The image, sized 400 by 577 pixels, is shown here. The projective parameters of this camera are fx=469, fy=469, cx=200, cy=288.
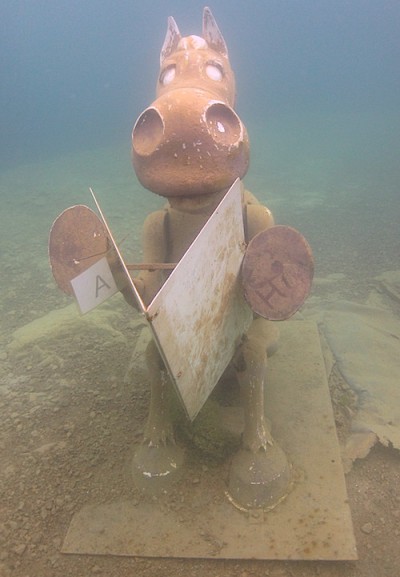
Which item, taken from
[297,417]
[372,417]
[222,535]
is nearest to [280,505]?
[222,535]

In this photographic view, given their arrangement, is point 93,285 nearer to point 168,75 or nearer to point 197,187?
point 197,187

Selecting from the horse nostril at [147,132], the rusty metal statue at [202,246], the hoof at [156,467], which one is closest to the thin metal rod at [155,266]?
the rusty metal statue at [202,246]

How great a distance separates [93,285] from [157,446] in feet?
3.13

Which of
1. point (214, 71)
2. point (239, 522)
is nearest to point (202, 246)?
point (214, 71)

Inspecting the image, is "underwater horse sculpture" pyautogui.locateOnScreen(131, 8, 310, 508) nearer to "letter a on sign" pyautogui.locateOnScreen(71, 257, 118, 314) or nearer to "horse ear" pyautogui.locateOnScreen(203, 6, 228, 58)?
"horse ear" pyautogui.locateOnScreen(203, 6, 228, 58)

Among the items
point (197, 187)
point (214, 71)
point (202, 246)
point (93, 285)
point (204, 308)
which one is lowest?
point (204, 308)

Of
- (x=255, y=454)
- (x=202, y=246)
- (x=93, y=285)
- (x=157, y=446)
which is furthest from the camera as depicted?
(x=157, y=446)

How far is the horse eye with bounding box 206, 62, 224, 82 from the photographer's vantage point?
2.38 metres

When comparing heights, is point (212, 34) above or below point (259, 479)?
above

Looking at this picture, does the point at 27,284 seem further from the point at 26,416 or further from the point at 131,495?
the point at 131,495

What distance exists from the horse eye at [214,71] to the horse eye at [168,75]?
0.18 meters

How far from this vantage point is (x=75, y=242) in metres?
2.20

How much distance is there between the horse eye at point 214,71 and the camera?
2377mm

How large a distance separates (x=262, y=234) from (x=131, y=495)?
56.4 inches
